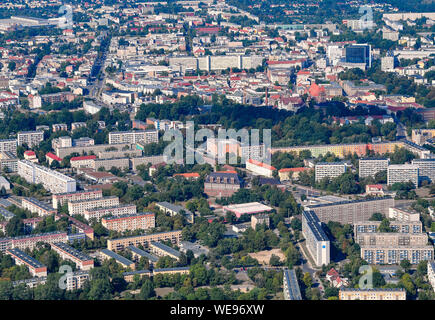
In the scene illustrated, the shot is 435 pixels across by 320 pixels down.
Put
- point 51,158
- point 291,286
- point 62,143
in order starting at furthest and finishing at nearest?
point 62,143 → point 51,158 → point 291,286

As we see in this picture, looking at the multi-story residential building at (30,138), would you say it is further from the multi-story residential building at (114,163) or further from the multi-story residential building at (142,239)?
the multi-story residential building at (142,239)

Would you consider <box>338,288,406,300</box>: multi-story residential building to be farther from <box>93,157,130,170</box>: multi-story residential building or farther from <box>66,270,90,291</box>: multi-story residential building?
<box>93,157,130,170</box>: multi-story residential building

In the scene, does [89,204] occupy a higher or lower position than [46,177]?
higher

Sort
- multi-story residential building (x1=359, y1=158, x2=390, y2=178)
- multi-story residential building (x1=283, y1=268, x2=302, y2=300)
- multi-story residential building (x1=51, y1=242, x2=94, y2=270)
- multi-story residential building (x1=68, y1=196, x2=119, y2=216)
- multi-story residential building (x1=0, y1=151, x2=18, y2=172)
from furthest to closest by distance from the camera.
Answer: multi-story residential building (x1=0, y1=151, x2=18, y2=172) < multi-story residential building (x1=359, y1=158, x2=390, y2=178) < multi-story residential building (x1=68, y1=196, x2=119, y2=216) < multi-story residential building (x1=51, y1=242, x2=94, y2=270) < multi-story residential building (x1=283, y1=268, x2=302, y2=300)

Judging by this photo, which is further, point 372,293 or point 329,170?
point 329,170

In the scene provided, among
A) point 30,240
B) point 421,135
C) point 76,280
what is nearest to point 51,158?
point 30,240

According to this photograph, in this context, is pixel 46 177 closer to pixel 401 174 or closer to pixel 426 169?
pixel 401 174

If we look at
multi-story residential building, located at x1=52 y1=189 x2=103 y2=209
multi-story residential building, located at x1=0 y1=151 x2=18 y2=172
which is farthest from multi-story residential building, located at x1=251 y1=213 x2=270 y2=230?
multi-story residential building, located at x1=0 y1=151 x2=18 y2=172

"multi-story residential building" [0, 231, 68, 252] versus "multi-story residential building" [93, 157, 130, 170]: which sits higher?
"multi-story residential building" [0, 231, 68, 252]
